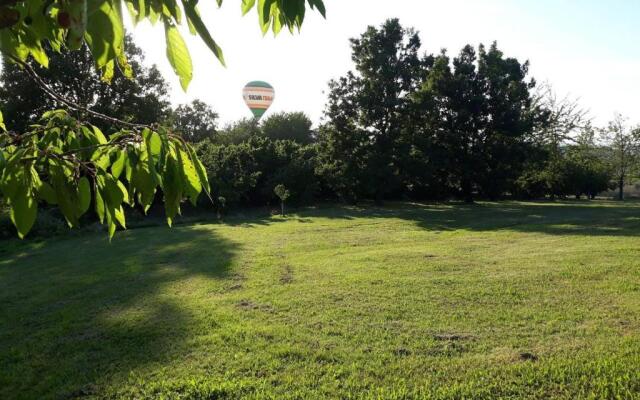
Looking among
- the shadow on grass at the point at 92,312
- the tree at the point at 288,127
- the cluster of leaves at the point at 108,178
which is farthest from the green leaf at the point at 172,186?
the tree at the point at 288,127

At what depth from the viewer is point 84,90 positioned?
21453 millimetres

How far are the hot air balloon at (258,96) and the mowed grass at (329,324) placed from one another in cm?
1681

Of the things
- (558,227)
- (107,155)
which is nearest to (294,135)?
(558,227)

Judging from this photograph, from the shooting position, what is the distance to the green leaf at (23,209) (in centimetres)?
93

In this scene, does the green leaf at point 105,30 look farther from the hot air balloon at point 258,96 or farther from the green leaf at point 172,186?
the hot air balloon at point 258,96

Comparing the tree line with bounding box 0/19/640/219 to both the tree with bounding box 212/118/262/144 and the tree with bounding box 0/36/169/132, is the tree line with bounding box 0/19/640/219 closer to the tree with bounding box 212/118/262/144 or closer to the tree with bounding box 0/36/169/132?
the tree with bounding box 0/36/169/132

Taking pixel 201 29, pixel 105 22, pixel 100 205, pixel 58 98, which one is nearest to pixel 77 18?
pixel 105 22

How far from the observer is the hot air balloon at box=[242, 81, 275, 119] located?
2442 cm

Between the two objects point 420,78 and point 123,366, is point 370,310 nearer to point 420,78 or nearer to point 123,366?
point 123,366

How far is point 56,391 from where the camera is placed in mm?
3189

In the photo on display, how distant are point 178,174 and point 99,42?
12.5 inches

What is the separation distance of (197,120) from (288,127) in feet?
25.5

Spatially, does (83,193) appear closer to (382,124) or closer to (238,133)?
(382,124)

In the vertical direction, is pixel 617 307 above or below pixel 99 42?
below
